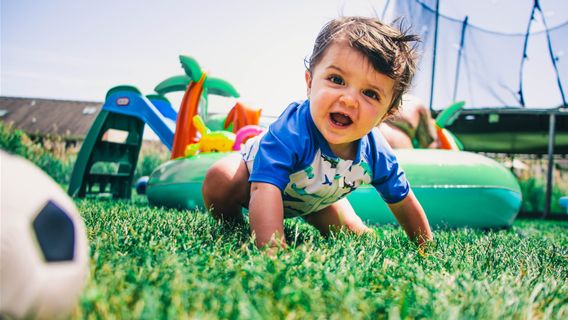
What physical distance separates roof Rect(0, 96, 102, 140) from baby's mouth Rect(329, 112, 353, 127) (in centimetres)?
2357

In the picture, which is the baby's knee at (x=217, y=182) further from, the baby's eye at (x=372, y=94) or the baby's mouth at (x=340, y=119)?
the baby's eye at (x=372, y=94)

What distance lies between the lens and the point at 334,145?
1701mm

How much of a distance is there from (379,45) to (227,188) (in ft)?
2.75

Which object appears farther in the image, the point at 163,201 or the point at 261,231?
the point at 163,201

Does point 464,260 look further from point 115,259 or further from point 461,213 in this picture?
point 461,213

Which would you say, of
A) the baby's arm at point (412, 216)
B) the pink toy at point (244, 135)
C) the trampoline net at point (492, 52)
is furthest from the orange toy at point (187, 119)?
the trampoline net at point (492, 52)

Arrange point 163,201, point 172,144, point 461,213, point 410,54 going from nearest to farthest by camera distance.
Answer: point 410,54 < point 461,213 < point 163,201 < point 172,144

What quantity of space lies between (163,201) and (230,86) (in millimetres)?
1454

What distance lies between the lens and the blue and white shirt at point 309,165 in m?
1.50

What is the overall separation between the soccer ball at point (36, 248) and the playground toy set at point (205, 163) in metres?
2.13

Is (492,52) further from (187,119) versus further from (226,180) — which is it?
(226,180)

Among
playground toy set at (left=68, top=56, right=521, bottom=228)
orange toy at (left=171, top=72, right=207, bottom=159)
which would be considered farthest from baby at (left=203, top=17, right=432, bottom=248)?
orange toy at (left=171, top=72, right=207, bottom=159)

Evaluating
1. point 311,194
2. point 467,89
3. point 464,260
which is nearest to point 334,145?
point 311,194

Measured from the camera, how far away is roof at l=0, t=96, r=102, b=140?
23250 mm
